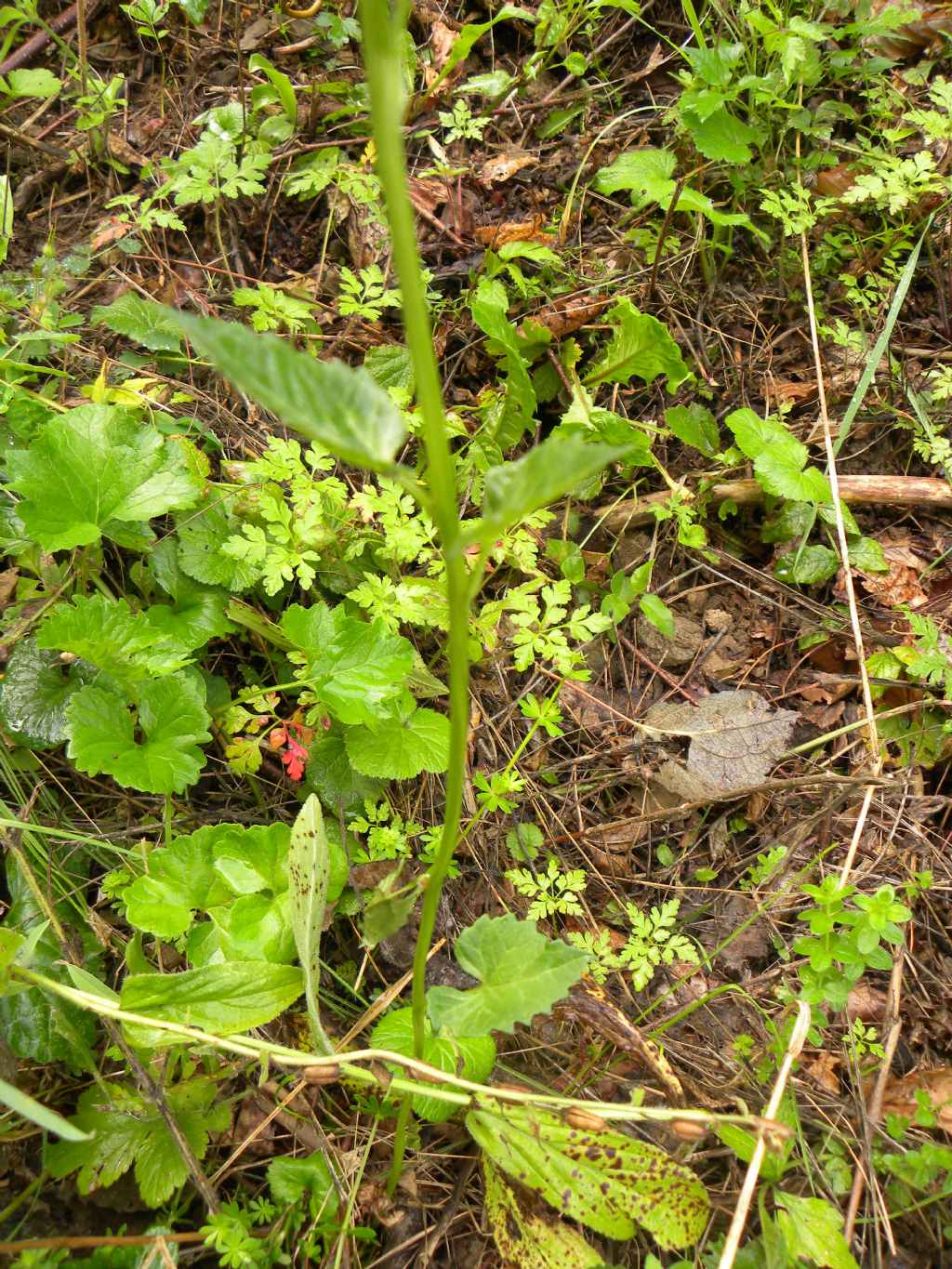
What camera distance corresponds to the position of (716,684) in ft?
8.33

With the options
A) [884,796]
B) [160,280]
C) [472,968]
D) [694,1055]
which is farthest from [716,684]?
[160,280]

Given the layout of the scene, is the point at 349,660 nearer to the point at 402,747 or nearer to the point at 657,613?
the point at 402,747

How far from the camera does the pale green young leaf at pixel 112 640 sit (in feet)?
6.06

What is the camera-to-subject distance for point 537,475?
791mm

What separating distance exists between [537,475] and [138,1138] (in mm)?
1539

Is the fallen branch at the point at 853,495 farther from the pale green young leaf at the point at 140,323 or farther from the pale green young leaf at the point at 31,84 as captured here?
the pale green young leaf at the point at 31,84

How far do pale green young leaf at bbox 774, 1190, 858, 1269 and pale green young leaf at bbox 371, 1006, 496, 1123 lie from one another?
0.56 m

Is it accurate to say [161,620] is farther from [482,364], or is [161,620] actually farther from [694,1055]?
[694,1055]

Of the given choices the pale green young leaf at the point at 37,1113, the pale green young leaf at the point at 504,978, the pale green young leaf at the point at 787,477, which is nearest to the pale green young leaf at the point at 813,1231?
the pale green young leaf at the point at 504,978

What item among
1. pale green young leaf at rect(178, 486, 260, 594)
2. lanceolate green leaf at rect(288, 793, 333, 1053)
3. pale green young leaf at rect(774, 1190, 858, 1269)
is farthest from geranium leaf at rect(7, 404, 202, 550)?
pale green young leaf at rect(774, 1190, 858, 1269)

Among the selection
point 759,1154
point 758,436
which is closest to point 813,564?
point 758,436

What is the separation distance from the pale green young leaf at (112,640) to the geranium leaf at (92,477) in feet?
0.54

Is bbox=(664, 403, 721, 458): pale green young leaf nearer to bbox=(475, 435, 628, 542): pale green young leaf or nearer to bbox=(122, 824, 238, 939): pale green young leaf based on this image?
bbox=(122, 824, 238, 939): pale green young leaf

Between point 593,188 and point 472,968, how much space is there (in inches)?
108
